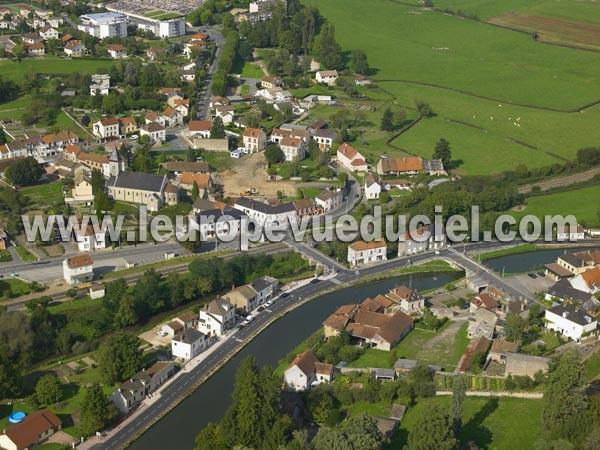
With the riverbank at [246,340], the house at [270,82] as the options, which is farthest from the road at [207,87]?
the riverbank at [246,340]

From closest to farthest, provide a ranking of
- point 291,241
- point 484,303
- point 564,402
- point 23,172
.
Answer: point 564,402, point 484,303, point 291,241, point 23,172

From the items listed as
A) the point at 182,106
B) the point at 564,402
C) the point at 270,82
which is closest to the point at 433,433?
the point at 564,402

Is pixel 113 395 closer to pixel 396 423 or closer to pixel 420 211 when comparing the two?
pixel 396 423

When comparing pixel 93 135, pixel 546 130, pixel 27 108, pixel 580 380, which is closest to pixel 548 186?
pixel 546 130

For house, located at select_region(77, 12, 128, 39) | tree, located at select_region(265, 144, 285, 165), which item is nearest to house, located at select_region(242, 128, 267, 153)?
tree, located at select_region(265, 144, 285, 165)

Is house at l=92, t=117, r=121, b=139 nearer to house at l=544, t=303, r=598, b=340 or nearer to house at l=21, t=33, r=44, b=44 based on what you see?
house at l=21, t=33, r=44, b=44

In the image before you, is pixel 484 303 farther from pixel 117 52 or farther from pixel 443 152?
pixel 117 52
